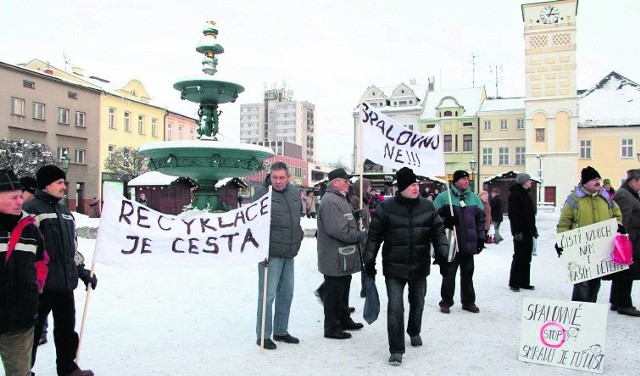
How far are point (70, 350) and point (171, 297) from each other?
3.04 meters

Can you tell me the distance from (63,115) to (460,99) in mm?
37084

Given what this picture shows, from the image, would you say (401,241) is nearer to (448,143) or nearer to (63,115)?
(63,115)

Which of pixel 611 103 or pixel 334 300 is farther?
pixel 611 103

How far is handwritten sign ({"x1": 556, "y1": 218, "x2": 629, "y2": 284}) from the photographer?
616cm

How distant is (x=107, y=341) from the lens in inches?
224

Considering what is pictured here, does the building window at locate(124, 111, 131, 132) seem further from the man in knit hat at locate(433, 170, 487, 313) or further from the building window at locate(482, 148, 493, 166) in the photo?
the man in knit hat at locate(433, 170, 487, 313)

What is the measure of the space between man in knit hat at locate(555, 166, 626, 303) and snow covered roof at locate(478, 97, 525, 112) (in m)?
47.1

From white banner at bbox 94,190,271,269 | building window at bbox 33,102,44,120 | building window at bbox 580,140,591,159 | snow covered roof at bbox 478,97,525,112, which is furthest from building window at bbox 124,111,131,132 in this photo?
white banner at bbox 94,190,271,269

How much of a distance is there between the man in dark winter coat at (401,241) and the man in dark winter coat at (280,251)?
92 centimetres

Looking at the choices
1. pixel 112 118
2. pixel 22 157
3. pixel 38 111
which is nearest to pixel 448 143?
pixel 112 118

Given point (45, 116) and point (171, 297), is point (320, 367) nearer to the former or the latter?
point (171, 297)

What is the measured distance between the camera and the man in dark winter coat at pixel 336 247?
223 inches

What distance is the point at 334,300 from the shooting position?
5.87 meters

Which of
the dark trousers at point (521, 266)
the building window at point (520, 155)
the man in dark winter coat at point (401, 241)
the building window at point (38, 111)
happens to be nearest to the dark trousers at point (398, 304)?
the man in dark winter coat at point (401, 241)
